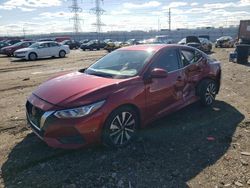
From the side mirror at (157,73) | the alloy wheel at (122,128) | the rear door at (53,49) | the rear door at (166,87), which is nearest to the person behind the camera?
the alloy wheel at (122,128)

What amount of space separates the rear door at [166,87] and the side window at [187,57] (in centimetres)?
22

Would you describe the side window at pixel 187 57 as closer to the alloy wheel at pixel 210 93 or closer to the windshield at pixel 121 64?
the alloy wheel at pixel 210 93

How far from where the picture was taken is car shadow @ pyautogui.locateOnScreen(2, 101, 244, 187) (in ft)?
12.6

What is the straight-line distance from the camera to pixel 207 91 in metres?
6.71

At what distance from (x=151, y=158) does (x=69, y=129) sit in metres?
1.35

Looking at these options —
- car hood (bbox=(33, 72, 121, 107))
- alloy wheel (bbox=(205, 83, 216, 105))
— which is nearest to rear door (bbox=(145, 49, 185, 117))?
car hood (bbox=(33, 72, 121, 107))

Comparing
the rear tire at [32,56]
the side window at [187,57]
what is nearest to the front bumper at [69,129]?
the side window at [187,57]

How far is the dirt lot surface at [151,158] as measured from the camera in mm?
3842

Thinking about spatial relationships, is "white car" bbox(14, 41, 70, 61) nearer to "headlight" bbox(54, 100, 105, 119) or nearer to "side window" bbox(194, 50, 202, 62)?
"side window" bbox(194, 50, 202, 62)

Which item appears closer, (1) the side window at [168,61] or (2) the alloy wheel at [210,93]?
(1) the side window at [168,61]

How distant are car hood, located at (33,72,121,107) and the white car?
19.7m

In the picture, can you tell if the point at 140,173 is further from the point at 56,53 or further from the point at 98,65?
the point at 56,53

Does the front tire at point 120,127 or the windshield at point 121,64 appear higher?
the windshield at point 121,64

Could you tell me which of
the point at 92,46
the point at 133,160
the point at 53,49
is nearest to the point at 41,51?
the point at 53,49
